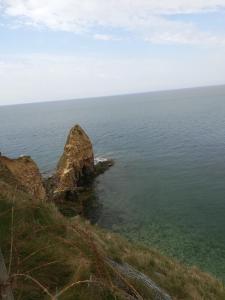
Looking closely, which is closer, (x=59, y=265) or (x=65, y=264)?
(x=59, y=265)

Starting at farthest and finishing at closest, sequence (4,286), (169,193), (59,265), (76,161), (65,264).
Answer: (76,161) < (169,193) < (65,264) < (59,265) < (4,286)

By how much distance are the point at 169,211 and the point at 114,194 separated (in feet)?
36.8

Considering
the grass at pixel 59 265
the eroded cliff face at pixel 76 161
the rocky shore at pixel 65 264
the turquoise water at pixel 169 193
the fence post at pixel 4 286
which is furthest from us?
the eroded cliff face at pixel 76 161

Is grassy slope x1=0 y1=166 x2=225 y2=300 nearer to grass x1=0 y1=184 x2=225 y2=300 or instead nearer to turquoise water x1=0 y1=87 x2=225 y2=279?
grass x1=0 y1=184 x2=225 y2=300

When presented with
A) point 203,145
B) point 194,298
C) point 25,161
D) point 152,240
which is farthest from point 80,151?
point 194,298

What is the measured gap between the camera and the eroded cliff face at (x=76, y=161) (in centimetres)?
5309

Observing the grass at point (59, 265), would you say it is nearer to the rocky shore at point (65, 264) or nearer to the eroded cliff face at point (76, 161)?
the rocky shore at point (65, 264)

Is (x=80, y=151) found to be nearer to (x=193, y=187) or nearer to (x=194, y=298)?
(x=193, y=187)

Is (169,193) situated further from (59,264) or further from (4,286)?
(4,286)

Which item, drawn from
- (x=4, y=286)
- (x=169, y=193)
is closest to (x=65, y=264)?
(x=4, y=286)

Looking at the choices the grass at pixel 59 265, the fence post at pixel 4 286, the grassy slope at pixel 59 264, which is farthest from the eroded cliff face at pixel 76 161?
the fence post at pixel 4 286

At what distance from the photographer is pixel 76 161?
188ft

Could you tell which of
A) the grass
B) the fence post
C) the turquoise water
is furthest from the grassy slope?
the turquoise water

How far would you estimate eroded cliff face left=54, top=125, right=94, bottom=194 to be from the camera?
174ft
